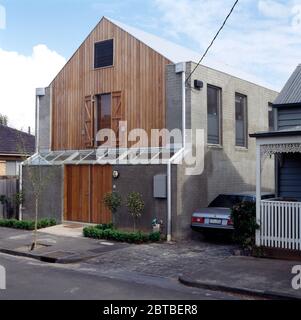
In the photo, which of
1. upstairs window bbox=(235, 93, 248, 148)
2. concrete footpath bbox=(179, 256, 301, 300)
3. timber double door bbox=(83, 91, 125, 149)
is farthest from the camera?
upstairs window bbox=(235, 93, 248, 148)

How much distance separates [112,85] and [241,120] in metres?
5.30

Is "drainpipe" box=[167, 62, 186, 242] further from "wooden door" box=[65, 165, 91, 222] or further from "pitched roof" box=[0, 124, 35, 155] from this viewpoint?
"pitched roof" box=[0, 124, 35, 155]

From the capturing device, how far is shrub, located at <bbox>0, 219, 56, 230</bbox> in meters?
16.3

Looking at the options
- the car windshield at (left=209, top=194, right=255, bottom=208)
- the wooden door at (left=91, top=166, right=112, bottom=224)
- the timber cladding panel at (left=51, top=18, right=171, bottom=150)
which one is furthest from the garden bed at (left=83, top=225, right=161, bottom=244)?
the timber cladding panel at (left=51, top=18, right=171, bottom=150)

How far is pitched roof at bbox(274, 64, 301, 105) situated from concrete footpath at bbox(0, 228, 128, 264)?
243 inches

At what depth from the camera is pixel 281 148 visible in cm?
1116

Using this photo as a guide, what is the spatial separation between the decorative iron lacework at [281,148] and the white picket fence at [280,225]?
48.9 inches

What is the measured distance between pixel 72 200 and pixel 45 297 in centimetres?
969

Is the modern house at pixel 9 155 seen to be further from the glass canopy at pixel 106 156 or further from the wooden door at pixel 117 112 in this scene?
the wooden door at pixel 117 112

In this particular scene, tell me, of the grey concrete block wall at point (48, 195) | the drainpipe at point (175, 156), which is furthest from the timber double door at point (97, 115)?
the drainpipe at point (175, 156)

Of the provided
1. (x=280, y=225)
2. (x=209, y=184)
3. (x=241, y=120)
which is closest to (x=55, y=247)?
(x=209, y=184)

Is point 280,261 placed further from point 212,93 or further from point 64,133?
point 64,133

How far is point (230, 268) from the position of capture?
A: 10.1 m
